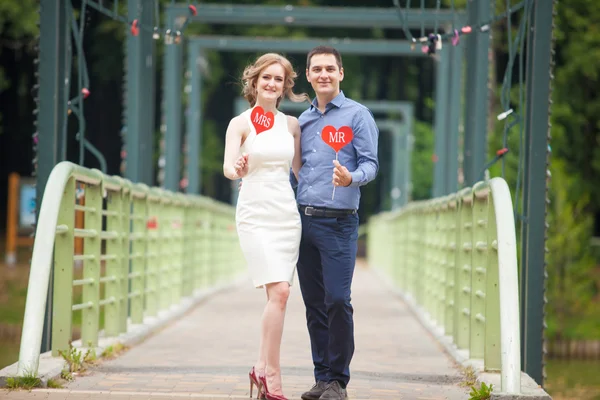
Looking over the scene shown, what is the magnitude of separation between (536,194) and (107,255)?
3138mm

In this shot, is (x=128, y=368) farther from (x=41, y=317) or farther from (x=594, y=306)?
(x=594, y=306)

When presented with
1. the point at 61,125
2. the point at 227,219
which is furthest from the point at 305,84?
the point at 61,125

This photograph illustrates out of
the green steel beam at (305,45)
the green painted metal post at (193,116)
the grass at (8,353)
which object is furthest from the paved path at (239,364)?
the green painted metal post at (193,116)

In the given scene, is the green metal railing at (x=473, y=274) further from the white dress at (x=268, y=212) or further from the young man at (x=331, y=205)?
the white dress at (x=268, y=212)

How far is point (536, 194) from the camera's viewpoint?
8672 mm

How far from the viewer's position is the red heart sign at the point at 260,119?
6.47 m

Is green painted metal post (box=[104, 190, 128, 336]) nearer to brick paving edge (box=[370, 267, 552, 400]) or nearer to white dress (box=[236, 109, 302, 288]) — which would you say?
brick paving edge (box=[370, 267, 552, 400])

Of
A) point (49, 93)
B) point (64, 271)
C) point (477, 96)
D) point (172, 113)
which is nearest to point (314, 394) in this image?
point (64, 271)

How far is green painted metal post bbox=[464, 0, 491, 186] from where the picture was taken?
1256 cm

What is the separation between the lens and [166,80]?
1900 centimetres

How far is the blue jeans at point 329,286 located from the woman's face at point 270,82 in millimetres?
622

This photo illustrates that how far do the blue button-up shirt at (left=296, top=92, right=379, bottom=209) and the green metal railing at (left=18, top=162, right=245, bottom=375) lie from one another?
1.42 metres

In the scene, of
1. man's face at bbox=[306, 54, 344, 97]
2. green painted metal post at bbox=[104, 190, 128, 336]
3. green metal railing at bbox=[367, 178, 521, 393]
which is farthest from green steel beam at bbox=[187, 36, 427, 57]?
man's face at bbox=[306, 54, 344, 97]

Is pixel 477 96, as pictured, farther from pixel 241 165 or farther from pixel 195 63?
pixel 195 63
